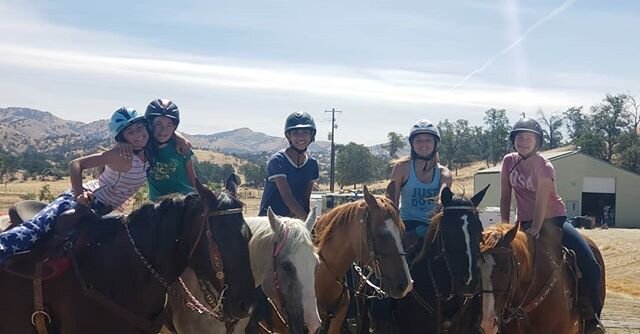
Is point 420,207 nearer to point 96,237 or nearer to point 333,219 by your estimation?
point 333,219

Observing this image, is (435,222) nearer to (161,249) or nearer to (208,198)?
(208,198)

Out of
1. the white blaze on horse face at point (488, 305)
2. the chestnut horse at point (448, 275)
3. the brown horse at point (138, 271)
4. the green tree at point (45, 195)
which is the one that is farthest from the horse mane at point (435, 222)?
the green tree at point (45, 195)

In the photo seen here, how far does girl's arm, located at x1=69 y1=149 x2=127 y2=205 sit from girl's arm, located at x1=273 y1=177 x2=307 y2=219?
2.40 metres

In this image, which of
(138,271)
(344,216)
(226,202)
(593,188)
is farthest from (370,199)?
(593,188)

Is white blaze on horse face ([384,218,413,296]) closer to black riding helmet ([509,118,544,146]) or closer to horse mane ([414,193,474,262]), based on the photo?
horse mane ([414,193,474,262])

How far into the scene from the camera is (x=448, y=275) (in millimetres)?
6648

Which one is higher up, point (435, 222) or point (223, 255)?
point (435, 222)

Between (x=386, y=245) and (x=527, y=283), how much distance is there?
75.3 inches

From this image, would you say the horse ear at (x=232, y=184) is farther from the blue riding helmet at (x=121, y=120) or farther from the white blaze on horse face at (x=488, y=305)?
the white blaze on horse face at (x=488, y=305)

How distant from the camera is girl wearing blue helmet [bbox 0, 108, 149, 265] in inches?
213

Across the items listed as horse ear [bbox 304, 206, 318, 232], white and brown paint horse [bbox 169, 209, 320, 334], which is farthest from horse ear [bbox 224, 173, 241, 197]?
horse ear [bbox 304, 206, 318, 232]

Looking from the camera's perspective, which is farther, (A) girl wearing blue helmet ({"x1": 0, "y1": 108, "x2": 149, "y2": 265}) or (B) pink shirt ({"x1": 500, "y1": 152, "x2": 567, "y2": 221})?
(B) pink shirt ({"x1": 500, "y1": 152, "x2": 567, "y2": 221})

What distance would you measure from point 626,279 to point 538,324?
20.4 metres

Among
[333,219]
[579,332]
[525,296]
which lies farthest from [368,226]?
[579,332]
